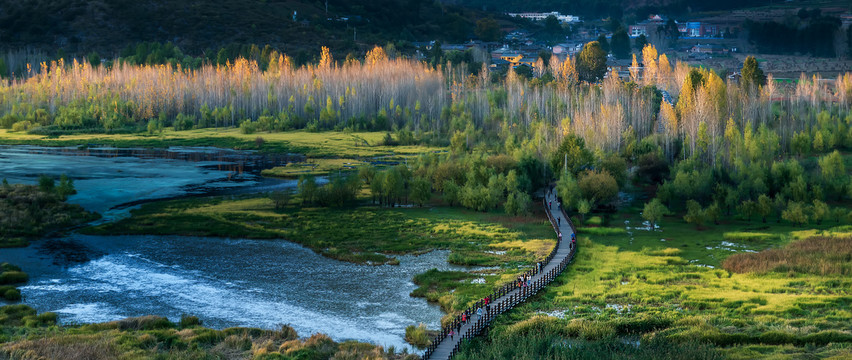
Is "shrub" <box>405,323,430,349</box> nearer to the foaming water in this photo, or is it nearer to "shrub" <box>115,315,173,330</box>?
the foaming water

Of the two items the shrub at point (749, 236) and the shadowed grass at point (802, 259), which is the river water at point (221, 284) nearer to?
the shadowed grass at point (802, 259)

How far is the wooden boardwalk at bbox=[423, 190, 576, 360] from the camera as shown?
40625 millimetres

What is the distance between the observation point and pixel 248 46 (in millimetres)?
192375

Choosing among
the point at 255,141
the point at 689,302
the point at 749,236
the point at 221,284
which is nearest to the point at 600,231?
the point at 749,236

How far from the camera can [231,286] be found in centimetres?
5466

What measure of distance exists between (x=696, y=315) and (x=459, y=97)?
101m

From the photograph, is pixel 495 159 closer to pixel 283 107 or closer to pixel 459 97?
pixel 459 97

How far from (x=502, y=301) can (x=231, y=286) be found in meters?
17.9

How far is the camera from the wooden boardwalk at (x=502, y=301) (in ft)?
133

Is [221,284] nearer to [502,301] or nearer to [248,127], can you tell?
[502,301]

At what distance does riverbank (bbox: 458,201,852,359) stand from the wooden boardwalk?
0.67 meters

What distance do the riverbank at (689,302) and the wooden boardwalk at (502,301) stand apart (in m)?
0.67

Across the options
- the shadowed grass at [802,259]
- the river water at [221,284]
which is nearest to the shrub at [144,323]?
the river water at [221,284]

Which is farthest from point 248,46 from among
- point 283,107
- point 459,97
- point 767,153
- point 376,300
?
point 376,300
